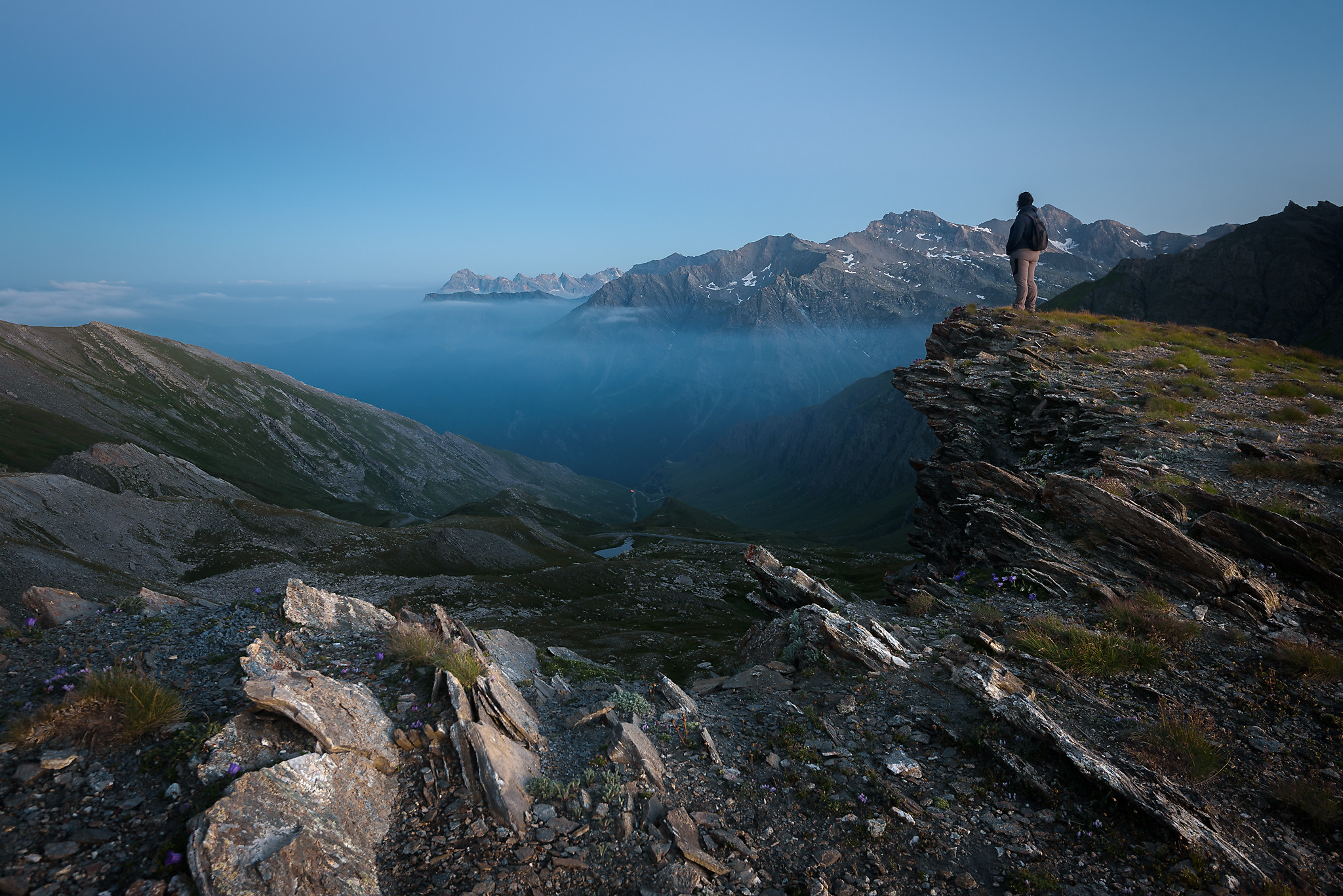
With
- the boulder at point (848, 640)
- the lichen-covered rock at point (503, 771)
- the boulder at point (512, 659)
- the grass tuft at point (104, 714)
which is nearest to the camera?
the grass tuft at point (104, 714)

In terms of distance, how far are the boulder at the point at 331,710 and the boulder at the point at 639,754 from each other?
13.1 feet

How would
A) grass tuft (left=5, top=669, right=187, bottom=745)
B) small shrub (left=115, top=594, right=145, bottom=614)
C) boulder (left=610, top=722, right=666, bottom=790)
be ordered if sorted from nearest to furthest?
grass tuft (left=5, top=669, right=187, bottom=745), boulder (left=610, top=722, right=666, bottom=790), small shrub (left=115, top=594, right=145, bottom=614)

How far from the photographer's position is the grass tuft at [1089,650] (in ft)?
40.1

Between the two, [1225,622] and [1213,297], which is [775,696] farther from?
[1213,297]

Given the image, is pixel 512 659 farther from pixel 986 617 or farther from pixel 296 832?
pixel 986 617

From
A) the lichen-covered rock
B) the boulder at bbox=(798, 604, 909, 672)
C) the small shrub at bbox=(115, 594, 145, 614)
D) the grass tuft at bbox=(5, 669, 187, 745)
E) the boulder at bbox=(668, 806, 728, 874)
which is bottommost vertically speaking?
the boulder at bbox=(798, 604, 909, 672)

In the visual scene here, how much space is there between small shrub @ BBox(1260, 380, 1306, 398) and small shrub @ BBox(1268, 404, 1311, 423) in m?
2.58

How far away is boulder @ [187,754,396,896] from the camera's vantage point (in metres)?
6.86

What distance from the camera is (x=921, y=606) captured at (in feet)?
58.7

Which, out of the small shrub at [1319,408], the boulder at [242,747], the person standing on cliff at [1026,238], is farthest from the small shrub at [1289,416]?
the boulder at [242,747]

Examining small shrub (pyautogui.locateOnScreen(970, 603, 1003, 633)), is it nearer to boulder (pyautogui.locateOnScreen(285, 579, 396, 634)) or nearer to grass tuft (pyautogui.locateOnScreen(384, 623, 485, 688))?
grass tuft (pyautogui.locateOnScreen(384, 623, 485, 688))

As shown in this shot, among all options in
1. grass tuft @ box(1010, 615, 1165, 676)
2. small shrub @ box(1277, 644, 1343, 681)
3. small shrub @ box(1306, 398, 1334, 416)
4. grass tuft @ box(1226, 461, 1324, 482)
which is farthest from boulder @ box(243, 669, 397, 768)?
small shrub @ box(1306, 398, 1334, 416)

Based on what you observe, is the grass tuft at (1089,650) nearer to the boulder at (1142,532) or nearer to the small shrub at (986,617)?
the small shrub at (986,617)

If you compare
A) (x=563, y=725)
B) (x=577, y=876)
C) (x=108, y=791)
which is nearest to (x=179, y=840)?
(x=108, y=791)
